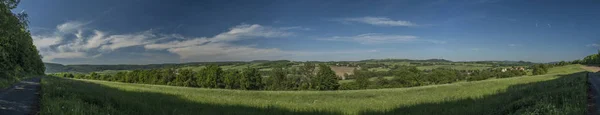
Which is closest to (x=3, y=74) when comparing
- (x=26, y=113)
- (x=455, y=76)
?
(x=26, y=113)

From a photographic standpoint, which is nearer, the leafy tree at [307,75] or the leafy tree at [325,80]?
the leafy tree at [325,80]

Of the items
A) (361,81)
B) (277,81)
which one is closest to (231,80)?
(277,81)

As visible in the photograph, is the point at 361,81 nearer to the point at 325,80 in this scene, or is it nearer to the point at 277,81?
the point at 325,80

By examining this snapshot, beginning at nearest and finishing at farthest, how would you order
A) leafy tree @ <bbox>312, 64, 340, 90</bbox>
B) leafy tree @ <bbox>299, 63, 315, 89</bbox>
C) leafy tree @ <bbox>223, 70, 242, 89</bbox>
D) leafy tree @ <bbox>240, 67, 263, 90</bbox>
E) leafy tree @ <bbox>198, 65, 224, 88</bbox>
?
leafy tree @ <bbox>312, 64, 340, 90</bbox>, leafy tree @ <bbox>240, 67, 263, 90</bbox>, leafy tree @ <bbox>223, 70, 242, 89</bbox>, leafy tree @ <bbox>299, 63, 315, 89</bbox>, leafy tree @ <bbox>198, 65, 224, 88</bbox>

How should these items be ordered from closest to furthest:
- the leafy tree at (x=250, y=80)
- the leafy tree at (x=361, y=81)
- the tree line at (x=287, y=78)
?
the tree line at (x=287, y=78)
the leafy tree at (x=250, y=80)
the leafy tree at (x=361, y=81)

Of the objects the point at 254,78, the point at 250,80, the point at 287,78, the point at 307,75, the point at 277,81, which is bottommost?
the point at 277,81

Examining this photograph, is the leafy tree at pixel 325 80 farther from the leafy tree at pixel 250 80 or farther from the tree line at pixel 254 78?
the leafy tree at pixel 250 80

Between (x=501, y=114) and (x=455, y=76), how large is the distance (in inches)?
4179

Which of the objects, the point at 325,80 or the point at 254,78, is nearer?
the point at 325,80

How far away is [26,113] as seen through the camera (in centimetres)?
1044

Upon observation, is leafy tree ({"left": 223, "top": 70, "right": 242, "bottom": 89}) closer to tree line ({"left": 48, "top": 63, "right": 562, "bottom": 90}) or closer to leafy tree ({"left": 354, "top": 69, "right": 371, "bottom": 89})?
tree line ({"left": 48, "top": 63, "right": 562, "bottom": 90})

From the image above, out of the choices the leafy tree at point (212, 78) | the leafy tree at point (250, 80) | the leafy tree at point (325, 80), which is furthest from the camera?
the leafy tree at point (212, 78)

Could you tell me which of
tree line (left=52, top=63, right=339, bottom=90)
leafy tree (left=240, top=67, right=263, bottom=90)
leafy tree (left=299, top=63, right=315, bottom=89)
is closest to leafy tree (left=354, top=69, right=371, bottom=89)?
tree line (left=52, top=63, right=339, bottom=90)

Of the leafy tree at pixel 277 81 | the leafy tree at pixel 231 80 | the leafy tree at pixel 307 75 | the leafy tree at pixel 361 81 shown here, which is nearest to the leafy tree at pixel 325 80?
the leafy tree at pixel 307 75
